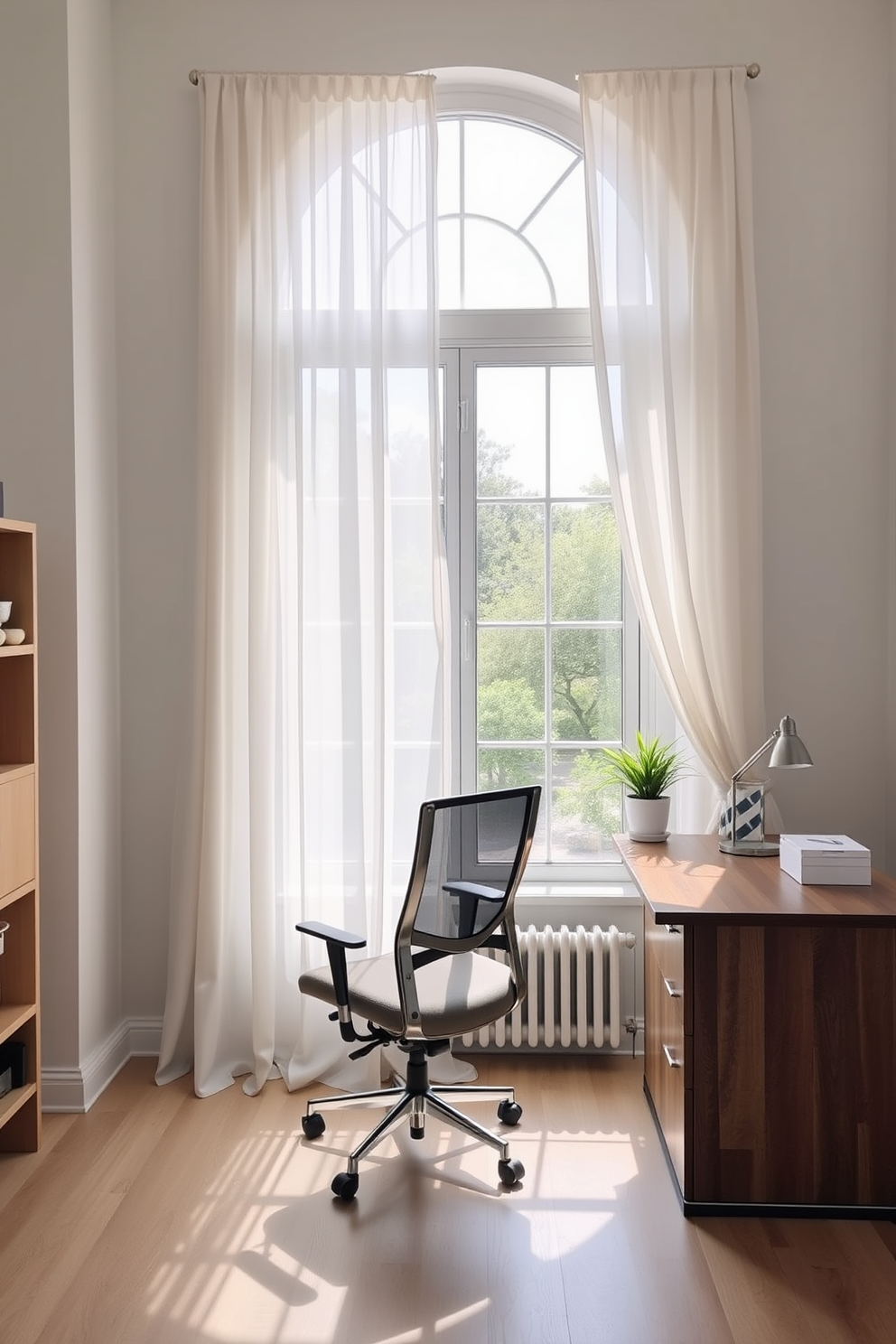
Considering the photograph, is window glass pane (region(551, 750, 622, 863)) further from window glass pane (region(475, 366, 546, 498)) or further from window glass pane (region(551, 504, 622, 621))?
window glass pane (region(475, 366, 546, 498))

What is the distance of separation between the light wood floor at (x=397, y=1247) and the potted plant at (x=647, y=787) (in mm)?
829

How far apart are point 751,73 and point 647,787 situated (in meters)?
2.24

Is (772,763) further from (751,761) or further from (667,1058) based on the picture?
(667,1058)

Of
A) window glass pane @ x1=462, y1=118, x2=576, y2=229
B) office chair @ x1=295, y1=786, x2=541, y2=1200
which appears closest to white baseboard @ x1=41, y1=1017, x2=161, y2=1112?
office chair @ x1=295, y1=786, x2=541, y2=1200

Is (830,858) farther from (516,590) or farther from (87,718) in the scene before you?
(87,718)

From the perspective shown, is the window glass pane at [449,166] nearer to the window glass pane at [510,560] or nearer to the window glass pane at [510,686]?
the window glass pane at [510,560]

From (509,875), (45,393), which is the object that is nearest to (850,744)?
(509,875)

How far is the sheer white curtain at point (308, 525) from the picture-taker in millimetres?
3189

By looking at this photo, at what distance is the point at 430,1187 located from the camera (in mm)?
2557

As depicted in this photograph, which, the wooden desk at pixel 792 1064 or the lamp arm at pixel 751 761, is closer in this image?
the wooden desk at pixel 792 1064

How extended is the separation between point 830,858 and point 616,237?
1.99 meters

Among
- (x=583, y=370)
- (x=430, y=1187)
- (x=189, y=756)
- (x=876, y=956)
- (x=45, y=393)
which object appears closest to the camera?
(x=876, y=956)

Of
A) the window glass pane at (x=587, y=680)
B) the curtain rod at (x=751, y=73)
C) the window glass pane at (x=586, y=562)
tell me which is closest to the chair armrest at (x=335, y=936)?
the window glass pane at (x=587, y=680)

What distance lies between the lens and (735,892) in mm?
2521
